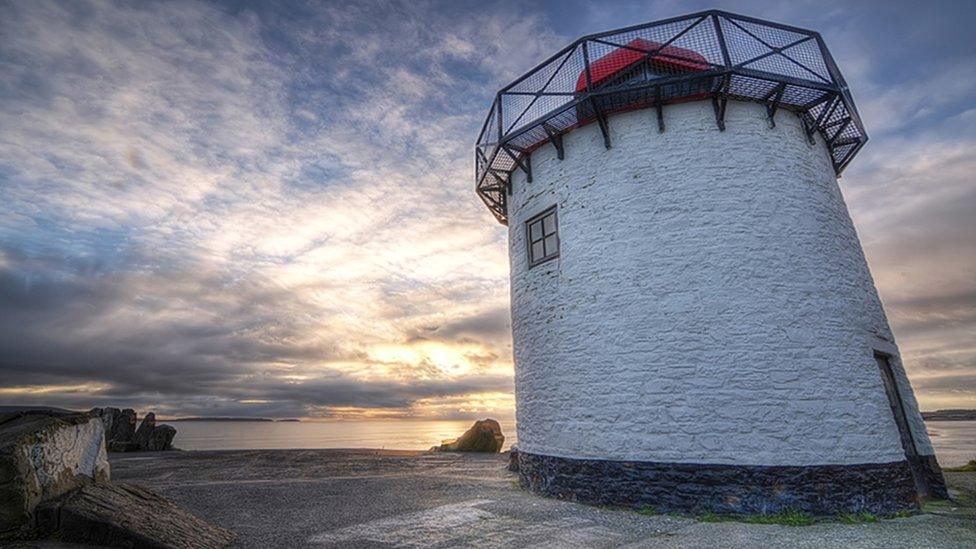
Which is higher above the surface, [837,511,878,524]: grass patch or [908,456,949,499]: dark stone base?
[908,456,949,499]: dark stone base

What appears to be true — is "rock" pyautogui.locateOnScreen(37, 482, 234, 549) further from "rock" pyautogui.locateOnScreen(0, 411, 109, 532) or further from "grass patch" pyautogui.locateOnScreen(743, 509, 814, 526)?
"grass patch" pyautogui.locateOnScreen(743, 509, 814, 526)

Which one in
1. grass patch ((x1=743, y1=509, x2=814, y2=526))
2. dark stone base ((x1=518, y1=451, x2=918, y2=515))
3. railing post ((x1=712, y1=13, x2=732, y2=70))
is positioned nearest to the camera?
grass patch ((x1=743, y1=509, x2=814, y2=526))

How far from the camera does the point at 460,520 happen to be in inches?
254

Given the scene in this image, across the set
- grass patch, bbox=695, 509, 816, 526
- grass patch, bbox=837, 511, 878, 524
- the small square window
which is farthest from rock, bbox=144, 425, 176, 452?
grass patch, bbox=837, 511, 878, 524

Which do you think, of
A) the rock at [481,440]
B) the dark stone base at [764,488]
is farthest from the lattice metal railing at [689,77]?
the rock at [481,440]

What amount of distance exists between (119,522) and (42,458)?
0.94 m

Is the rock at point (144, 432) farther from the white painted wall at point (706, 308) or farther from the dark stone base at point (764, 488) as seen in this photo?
the dark stone base at point (764, 488)

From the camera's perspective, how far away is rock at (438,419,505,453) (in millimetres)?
19125

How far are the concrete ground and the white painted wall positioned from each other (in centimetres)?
101

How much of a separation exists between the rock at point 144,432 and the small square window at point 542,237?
19770mm

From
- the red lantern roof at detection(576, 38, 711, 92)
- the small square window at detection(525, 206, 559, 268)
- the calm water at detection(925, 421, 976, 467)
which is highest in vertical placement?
the red lantern roof at detection(576, 38, 711, 92)

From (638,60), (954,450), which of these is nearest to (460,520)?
(638,60)

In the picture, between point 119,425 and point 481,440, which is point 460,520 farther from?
point 119,425

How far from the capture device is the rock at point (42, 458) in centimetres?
398
